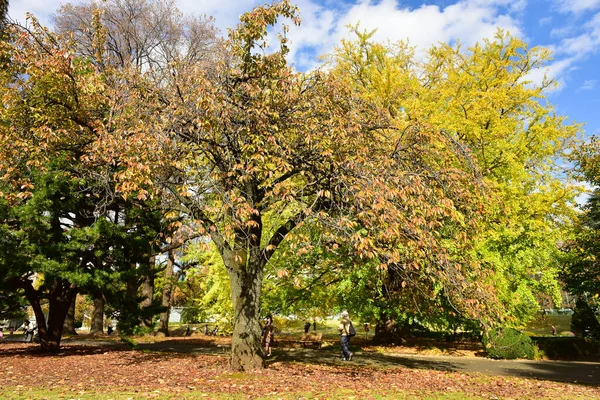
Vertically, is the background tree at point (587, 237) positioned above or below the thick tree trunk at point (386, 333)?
above

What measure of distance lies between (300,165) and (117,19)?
1779 centimetres

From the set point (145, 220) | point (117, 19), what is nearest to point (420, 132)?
point (145, 220)

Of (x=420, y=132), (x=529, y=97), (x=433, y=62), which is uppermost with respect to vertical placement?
(x=433, y=62)

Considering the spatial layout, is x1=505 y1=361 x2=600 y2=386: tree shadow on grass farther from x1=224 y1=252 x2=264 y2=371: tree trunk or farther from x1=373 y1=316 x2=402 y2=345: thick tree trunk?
x1=224 y1=252 x2=264 y2=371: tree trunk

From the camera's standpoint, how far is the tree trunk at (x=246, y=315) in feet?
31.8

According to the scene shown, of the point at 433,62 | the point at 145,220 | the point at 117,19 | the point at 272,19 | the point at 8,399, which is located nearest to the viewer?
the point at 8,399

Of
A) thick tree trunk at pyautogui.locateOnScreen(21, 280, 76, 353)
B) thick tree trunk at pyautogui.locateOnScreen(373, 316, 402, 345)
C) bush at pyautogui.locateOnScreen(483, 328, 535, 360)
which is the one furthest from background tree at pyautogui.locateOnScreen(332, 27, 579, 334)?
thick tree trunk at pyautogui.locateOnScreen(21, 280, 76, 353)

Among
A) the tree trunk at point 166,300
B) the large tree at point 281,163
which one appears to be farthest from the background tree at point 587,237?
the tree trunk at point 166,300

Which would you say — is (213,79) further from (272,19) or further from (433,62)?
(433,62)

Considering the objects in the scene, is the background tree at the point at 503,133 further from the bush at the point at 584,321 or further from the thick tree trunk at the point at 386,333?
the bush at the point at 584,321

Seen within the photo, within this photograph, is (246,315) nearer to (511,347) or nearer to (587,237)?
(511,347)

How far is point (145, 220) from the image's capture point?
13.1 metres

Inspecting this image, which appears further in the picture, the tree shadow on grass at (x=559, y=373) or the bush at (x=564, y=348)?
the bush at (x=564, y=348)

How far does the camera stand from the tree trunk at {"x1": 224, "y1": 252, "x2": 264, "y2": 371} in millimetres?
9703
